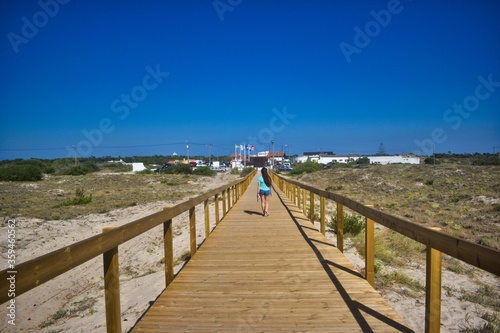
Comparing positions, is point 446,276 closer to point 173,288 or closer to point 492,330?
point 492,330

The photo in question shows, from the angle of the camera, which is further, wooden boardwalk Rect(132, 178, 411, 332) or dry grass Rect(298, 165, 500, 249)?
dry grass Rect(298, 165, 500, 249)

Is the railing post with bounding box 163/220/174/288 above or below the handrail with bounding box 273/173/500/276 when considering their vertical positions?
below

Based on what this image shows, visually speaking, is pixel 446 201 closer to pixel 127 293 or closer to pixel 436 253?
pixel 127 293

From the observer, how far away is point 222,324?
11.5 ft

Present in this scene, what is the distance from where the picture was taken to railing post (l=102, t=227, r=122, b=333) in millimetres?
2990

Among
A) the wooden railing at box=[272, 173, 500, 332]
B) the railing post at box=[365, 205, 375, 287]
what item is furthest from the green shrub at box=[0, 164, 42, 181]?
the wooden railing at box=[272, 173, 500, 332]

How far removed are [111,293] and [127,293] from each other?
174 inches

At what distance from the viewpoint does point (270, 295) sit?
4.29 meters

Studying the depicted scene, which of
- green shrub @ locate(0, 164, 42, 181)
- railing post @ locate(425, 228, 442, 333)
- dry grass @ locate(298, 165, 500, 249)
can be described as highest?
railing post @ locate(425, 228, 442, 333)

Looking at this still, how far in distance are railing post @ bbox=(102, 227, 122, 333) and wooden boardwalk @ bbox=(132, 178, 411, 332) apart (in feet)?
1.60

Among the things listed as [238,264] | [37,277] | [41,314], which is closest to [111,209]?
[41,314]

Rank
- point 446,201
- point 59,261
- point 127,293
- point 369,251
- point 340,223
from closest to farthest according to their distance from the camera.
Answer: point 59,261 < point 369,251 < point 340,223 < point 127,293 < point 446,201

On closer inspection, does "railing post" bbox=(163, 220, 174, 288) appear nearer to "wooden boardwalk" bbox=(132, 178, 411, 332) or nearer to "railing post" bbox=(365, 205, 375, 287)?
"wooden boardwalk" bbox=(132, 178, 411, 332)

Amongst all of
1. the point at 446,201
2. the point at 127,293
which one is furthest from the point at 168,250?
the point at 446,201
